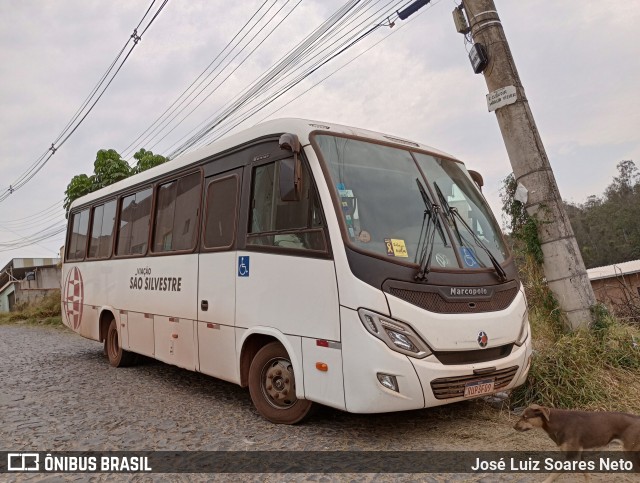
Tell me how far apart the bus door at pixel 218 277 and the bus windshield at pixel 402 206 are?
147 centimetres

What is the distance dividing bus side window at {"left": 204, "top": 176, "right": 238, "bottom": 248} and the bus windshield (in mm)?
1425

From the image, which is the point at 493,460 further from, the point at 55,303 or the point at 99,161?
the point at 55,303

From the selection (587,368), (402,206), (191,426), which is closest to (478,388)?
(587,368)

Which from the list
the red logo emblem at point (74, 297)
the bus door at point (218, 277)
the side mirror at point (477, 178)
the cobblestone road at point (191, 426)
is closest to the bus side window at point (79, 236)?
the red logo emblem at point (74, 297)

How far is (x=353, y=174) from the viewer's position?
4.99 metres

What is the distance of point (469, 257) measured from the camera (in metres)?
4.98

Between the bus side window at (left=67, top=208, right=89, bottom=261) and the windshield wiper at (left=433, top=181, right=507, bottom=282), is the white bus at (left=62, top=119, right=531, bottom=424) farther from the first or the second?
the bus side window at (left=67, top=208, right=89, bottom=261)

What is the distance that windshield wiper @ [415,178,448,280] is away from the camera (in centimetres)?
451

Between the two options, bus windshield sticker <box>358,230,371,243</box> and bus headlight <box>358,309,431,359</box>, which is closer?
bus headlight <box>358,309,431,359</box>

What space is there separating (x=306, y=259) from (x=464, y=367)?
1668 mm

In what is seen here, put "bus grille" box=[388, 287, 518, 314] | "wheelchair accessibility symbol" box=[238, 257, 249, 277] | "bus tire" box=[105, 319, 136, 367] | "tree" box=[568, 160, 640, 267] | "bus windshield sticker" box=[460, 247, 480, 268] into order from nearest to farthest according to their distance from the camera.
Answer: "bus grille" box=[388, 287, 518, 314]
"bus windshield sticker" box=[460, 247, 480, 268]
"wheelchair accessibility symbol" box=[238, 257, 249, 277]
"bus tire" box=[105, 319, 136, 367]
"tree" box=[568, 160, 640, 267]

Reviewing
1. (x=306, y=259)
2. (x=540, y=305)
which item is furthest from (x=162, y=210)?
(x=540, y=305)

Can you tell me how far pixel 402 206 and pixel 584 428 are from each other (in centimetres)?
235

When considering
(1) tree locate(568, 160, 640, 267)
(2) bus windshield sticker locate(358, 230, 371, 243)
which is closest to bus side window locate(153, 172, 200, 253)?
(2) bus windshield sticker locate(358, 230, 371, 243)
